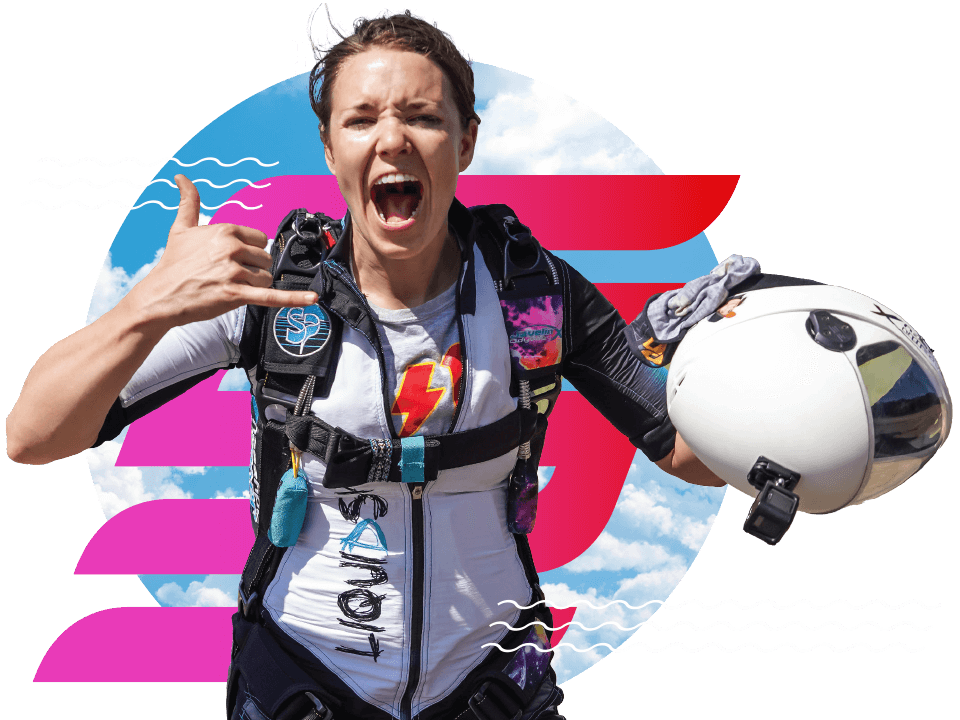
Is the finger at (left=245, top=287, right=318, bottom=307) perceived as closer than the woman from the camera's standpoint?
Yes

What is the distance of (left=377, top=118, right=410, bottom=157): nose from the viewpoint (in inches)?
114

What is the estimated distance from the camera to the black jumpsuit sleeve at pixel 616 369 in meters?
3.31

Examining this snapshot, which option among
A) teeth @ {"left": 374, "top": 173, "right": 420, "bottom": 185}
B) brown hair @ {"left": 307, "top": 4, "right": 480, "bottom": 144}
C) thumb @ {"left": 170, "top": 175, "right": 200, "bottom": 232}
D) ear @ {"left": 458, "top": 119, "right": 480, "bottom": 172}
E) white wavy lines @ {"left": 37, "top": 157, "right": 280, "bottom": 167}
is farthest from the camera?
white wavy lines @ {"left": 37, "top": 157, "right": 280, "bottom": 167}

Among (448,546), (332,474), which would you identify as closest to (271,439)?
(332,474)

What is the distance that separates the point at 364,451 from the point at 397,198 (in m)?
0.75

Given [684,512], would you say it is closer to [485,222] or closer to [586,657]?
[586,657]

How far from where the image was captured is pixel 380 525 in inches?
120

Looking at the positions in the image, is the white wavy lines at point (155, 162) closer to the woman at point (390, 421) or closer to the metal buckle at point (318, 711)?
the woman at point (390, 421)

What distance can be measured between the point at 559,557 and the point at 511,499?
1.33m

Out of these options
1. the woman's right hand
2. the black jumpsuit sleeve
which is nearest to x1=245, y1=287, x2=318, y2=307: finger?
the woman's right hand

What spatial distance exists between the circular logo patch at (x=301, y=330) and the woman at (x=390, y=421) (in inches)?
1.2

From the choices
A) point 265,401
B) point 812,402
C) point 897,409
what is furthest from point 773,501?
point 265,401

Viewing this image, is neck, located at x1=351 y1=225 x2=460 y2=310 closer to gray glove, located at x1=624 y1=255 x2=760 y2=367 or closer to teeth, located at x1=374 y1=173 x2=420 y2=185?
teeth, located at x1=374 y1=173 x2=420 y2=185

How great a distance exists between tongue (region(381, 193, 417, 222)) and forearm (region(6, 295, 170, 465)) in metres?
0.73
